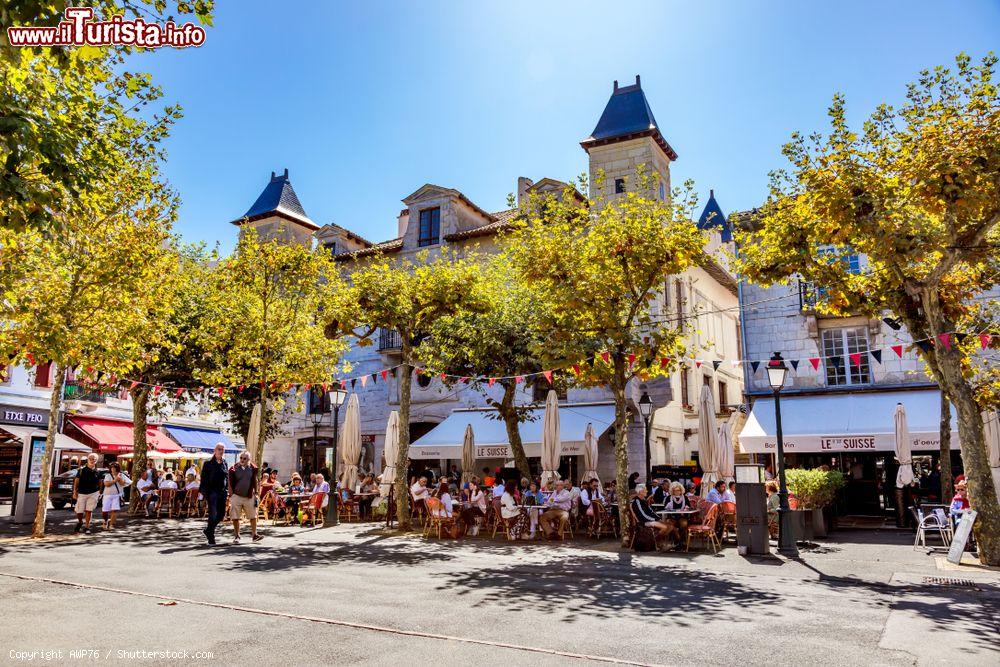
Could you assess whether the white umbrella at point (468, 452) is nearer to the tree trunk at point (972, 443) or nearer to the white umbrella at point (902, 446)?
the white umbrella at point (902, 446)

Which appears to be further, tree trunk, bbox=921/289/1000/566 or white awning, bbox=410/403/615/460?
white awning, bbox=410/403/615/460

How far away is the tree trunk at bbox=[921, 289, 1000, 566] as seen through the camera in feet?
34.6

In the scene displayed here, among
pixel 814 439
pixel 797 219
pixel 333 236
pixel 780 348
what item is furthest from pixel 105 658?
pixel 333 236

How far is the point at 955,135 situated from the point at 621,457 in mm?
7503

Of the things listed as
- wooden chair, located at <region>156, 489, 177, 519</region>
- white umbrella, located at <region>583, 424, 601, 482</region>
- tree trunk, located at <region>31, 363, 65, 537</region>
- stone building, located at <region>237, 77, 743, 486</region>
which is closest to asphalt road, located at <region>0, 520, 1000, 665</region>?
tree trunk, located at <region>31, 363, 65, 537</region>

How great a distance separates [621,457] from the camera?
13234 millimetres

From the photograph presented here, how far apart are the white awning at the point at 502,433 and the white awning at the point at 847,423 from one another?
180 inches

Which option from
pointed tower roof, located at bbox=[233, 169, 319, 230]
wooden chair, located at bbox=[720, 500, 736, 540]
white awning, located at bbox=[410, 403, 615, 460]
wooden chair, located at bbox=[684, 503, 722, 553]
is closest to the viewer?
wooden chair, located at bbox=[684, 503, 722, 553]

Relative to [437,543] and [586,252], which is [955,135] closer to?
[586,252]

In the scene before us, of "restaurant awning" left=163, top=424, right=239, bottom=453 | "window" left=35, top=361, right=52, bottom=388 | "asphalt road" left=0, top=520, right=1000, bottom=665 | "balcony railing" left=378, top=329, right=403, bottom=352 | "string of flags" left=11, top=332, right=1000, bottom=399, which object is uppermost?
"balcony railing" left=378, top=329, right=403, bottom=352

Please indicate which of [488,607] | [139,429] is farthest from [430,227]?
[488,607]

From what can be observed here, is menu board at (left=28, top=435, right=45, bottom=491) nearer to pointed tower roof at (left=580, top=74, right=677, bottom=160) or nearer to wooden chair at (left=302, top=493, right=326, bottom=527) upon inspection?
wooden chair at (left=302, top=493, right=326, bottom=527)

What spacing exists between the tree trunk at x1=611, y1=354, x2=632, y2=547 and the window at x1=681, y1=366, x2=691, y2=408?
13715 mm

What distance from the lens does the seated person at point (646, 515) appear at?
12.5 m
